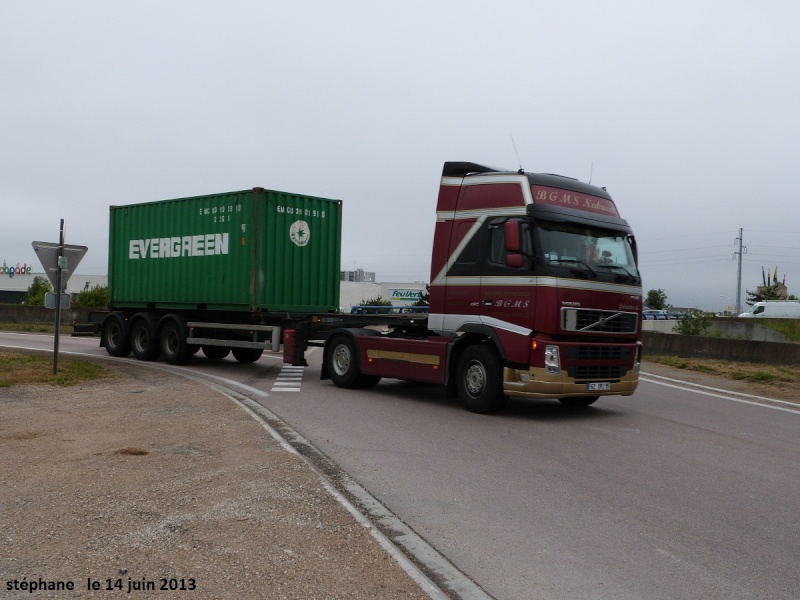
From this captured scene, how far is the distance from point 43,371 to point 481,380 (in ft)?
31.0

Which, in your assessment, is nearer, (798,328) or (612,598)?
(612,598)

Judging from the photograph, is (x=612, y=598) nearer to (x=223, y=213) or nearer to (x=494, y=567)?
(x=494, y=567)

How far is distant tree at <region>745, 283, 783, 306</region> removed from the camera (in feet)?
256

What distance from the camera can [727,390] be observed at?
15453 millimetres

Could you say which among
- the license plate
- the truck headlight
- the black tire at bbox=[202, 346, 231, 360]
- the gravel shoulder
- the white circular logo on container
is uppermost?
the white circular logo on container

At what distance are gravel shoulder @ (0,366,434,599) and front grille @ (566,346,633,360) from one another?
14.1 feet

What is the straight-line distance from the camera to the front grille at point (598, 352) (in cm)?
1075

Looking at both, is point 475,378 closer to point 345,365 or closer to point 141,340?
point 345,365

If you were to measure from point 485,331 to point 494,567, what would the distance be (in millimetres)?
6448

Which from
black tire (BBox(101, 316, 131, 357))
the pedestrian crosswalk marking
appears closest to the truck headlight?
the pedestrian crosswalk marking

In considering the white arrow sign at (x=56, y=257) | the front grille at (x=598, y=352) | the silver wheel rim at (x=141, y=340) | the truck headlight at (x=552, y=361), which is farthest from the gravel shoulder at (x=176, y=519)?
the silver wheel rim at (x=141, y=340)

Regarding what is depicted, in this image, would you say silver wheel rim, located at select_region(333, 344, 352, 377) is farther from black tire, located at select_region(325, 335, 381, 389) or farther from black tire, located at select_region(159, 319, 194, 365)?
black tire, located at select_region(159, 319, 194, 365)

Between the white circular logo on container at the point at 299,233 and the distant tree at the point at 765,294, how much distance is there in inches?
2619

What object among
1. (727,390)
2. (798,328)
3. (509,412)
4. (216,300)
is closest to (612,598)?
(509,412)
